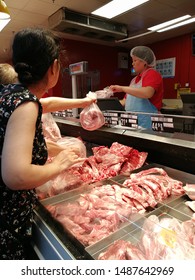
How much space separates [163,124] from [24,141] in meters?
1.03

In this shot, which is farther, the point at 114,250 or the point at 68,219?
the point at 68,219

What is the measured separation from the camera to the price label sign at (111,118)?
2027 mm

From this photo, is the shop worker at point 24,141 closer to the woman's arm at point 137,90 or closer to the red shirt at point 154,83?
the woman's arm at point 137,90

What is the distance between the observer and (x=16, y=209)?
1092 mm

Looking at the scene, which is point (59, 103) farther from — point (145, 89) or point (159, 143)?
point (145, 89)

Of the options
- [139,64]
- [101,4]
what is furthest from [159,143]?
[101,4]

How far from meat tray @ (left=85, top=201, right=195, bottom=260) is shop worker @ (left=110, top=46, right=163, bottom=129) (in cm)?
121

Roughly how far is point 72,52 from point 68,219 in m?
6.71

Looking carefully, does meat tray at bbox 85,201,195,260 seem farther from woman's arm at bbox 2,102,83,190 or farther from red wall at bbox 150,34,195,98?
red wall at bbox 150,34,195,98

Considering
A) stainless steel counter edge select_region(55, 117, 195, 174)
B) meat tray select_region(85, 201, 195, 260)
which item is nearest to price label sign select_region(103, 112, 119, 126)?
stainless steel counter edge select_region(55, 117, 195, 174)

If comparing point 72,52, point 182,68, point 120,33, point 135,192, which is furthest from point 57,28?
point 135,192

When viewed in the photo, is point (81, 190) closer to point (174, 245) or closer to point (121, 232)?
point (121, 232)

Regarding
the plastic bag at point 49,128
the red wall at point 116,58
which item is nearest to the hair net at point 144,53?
the plastic bag at point 49,128

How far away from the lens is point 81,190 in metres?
1.44
